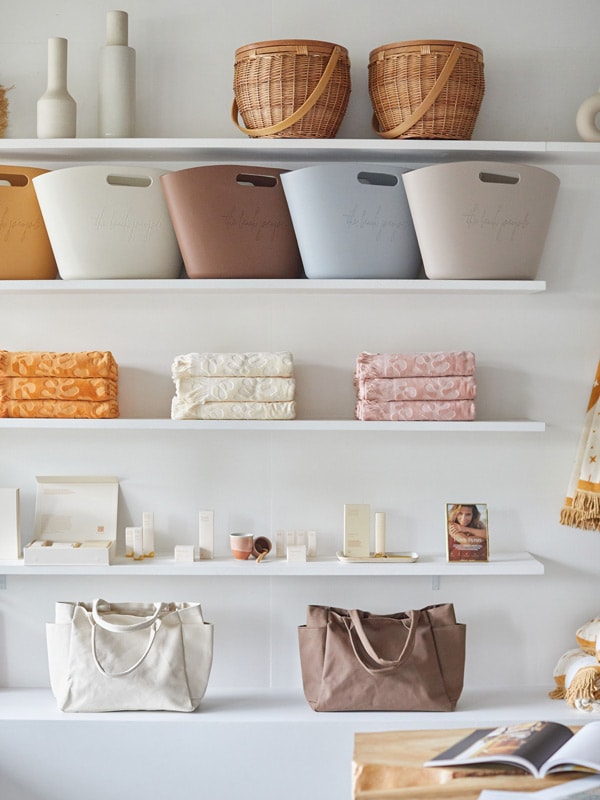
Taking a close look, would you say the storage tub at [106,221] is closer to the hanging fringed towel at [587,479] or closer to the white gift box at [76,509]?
the white gift box at [76,509]

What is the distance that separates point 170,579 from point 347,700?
0.61m

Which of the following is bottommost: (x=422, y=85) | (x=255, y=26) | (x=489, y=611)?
(x=489, y=611)

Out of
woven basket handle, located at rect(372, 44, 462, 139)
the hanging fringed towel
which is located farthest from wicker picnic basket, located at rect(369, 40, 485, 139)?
the hanging fringed towel

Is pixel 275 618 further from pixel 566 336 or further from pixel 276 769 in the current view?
pixel 566 336

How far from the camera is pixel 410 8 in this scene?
8.66ft

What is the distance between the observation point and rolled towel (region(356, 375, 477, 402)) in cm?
248

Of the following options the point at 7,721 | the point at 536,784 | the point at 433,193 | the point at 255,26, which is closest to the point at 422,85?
the point at 433,193

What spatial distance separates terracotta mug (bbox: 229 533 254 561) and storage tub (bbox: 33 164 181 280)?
736 millimetres

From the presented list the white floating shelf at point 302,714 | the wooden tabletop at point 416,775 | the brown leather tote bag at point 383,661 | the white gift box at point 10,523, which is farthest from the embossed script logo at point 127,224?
the wooden tabletop at point 416,775

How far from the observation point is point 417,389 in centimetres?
248

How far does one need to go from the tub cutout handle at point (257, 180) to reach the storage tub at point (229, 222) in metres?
0.01

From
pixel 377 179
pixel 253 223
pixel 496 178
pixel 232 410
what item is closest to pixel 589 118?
pixel 496 178

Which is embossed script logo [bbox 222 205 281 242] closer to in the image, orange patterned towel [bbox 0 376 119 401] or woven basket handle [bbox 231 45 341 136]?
woven basket handle [bbox 231 45 341 136]

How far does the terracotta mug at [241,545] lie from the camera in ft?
8.43
